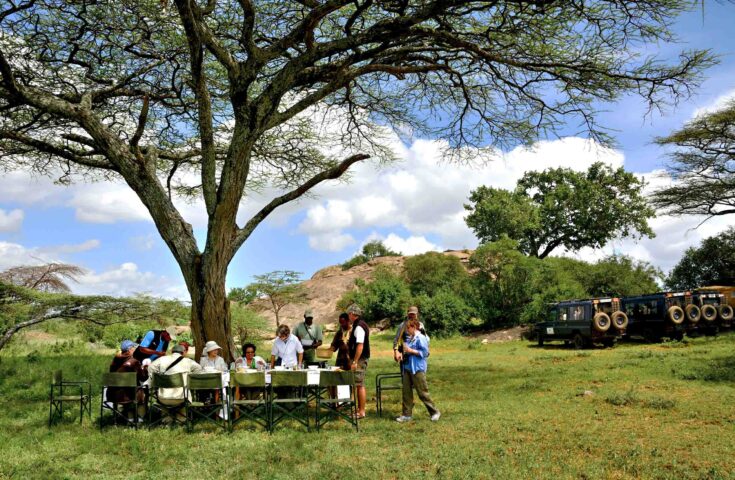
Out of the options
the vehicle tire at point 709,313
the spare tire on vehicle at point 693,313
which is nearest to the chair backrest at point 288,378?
the spare tire on vehicle at point 693,313

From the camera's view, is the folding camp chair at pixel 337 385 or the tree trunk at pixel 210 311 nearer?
the folding camp chair at pixel 337 385

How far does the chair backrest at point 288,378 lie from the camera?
768 centimetres

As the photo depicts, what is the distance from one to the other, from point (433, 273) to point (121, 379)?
3065 cm

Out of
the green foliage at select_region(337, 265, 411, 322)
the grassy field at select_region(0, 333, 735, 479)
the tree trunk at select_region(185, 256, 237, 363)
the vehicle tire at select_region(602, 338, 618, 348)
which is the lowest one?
the grassy field at select_region(0, 333, 735, 479)

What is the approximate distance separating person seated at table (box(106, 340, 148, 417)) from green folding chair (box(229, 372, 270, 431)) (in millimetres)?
1268

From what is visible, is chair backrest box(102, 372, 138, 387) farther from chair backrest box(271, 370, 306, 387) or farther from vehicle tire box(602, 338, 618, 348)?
vehicle tire box(602, 338, 618, 348)

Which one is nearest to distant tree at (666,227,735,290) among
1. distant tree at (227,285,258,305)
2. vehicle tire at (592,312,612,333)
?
vehicle tire at (592,312,612,333)

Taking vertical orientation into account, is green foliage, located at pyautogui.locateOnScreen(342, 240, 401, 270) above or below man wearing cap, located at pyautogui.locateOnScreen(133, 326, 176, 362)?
above

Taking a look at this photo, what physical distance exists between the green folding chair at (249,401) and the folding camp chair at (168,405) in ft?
2.02

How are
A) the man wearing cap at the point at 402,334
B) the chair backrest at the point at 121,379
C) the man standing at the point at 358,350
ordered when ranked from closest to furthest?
the chair backrest at the point at 121,379
the man wearing cap at the point at 402,334
the man standing at the point at 358,350

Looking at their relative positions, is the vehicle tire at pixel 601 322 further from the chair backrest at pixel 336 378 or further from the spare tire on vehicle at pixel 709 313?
the chair backrest at pixel 336 378

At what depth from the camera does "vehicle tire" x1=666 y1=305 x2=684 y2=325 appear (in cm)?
1958

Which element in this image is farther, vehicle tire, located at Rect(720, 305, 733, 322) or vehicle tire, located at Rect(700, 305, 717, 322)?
vehicle tire, located at Rect(720, 305, 733, 322)

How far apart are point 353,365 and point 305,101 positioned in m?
4.96
